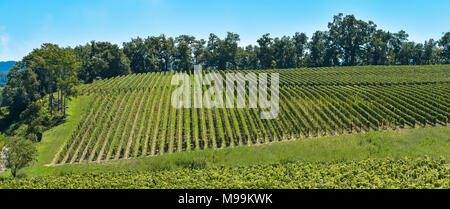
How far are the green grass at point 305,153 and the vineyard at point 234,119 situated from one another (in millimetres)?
3251

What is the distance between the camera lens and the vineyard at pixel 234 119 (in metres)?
27.8

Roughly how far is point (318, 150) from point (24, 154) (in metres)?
24.9

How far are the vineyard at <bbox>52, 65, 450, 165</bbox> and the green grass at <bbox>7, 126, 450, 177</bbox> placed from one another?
3.25 metres

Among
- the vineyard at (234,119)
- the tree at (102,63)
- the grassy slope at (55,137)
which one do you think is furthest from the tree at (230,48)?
the grassy slope at (55,137)

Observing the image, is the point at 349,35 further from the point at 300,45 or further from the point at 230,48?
the point at 230,48

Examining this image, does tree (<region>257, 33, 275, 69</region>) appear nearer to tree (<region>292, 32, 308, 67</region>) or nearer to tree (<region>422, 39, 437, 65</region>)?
Result: tree (<region>292, 32, 308, 67</region>)

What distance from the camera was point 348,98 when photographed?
40312 mm

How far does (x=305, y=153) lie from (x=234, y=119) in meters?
13.1

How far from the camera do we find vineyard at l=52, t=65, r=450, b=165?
2778 centimetres

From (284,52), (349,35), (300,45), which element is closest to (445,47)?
(349,35)

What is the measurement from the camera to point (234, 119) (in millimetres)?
33781

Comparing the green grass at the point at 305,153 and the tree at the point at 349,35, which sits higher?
the tree at the point at 349,35

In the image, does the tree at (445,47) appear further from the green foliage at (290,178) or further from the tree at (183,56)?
the green foliage at (290,178)

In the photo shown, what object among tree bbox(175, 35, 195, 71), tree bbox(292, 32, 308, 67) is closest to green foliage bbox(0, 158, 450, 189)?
tree bbox(175, 35, 195, 71)
